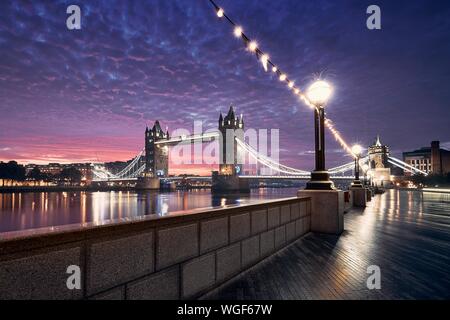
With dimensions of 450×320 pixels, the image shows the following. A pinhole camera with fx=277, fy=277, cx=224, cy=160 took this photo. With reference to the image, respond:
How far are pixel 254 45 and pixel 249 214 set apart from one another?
4887 mm

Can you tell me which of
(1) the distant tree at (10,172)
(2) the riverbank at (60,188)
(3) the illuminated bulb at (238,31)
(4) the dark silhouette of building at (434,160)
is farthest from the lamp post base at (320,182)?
(1) the distant tree at (10,172)

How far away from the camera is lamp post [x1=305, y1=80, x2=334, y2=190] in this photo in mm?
8284

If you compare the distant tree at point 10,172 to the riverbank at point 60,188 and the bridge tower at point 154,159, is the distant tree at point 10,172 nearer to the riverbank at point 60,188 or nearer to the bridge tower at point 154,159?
the riverbank at point 60,188

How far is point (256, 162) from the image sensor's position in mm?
104312

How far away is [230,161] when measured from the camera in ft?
353

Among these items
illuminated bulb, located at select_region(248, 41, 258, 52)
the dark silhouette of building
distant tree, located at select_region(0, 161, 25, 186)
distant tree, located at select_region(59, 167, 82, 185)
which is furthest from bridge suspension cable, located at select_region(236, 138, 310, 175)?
distant tree, located at select_region(0, 161, 25, 186)

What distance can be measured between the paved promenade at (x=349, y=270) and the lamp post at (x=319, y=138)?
1562 millimetres

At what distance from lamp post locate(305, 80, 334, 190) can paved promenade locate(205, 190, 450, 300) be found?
5.12 ft

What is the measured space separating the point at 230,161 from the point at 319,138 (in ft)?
324

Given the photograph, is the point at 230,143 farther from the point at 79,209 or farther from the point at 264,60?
the point at 264,60

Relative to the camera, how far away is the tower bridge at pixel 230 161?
90.7 metres
